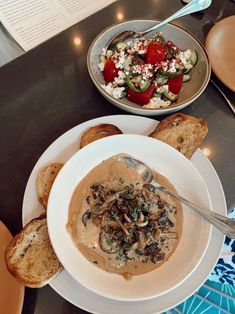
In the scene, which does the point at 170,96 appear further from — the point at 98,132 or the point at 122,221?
the point at 122,221

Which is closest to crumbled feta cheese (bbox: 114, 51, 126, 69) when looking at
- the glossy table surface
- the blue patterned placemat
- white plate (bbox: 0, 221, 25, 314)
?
the glossy table surface

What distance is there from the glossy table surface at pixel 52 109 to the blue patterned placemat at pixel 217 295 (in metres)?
0.30

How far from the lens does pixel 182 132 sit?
49.3 inches

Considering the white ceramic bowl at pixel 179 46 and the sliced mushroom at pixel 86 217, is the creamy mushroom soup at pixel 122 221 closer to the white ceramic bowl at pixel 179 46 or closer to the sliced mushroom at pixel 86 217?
the sliced mushroom at pixel 86 217

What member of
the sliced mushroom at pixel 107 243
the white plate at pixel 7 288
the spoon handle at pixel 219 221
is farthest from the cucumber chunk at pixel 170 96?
the white plate at pixel 7 288

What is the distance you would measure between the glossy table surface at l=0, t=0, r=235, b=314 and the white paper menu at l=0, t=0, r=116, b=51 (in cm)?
12

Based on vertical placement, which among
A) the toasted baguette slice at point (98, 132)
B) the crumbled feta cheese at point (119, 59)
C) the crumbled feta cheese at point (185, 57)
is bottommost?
the crumbled feta cheese at point (185, 57)

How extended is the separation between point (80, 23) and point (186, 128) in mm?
670

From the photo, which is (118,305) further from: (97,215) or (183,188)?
(183,188)

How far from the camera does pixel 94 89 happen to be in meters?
1.40

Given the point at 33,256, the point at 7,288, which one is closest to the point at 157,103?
the point at 33,256

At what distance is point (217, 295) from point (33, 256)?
2.08 feet

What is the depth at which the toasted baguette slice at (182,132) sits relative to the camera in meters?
1.22

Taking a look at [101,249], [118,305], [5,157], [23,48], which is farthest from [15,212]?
[23,48]
